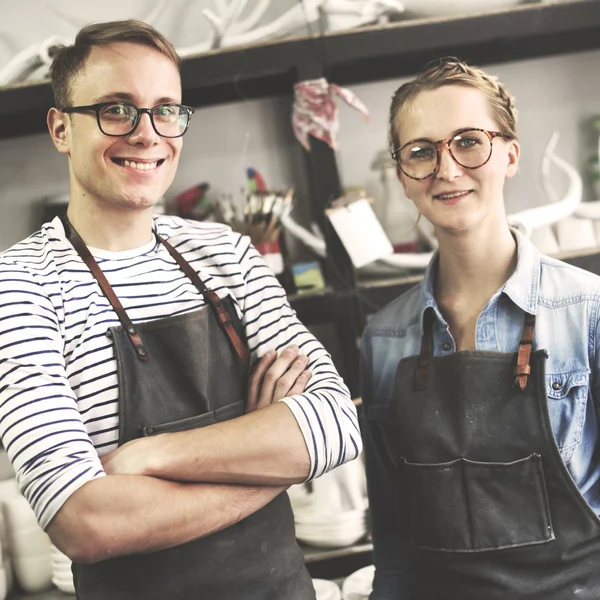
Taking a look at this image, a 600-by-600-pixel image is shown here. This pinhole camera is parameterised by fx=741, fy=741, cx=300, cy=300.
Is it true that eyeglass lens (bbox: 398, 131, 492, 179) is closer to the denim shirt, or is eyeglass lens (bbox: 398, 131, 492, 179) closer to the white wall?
the denim shirt

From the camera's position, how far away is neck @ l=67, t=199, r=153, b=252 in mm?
1363

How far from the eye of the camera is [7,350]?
3.94 feet

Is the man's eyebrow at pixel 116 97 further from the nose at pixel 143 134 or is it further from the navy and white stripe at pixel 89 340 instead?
the navy and white stripe at pixel 89 340

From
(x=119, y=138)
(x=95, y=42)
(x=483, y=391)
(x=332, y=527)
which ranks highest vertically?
(x=95, y=42)

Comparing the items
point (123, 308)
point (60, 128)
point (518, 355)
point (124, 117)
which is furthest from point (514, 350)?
point (60, 128)

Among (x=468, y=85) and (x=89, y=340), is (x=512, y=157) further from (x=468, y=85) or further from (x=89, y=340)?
(x=89, y=340)

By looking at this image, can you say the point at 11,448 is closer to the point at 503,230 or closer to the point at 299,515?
the point at 503,230

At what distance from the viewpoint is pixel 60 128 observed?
1.40 metres

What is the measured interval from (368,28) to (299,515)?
151 centimetres

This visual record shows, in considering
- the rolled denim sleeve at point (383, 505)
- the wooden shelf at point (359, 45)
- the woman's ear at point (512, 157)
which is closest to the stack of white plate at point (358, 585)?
the rolled denim sleeve at point (383, 505)

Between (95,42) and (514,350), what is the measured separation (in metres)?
1.00

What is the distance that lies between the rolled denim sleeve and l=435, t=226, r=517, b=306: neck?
29 centimetres

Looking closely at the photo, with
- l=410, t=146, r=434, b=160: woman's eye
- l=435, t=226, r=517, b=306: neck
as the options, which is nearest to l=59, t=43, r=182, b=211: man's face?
l=410, t=146, r=434, b=160: woman's eye

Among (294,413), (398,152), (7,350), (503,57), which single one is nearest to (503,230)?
(398,152)
